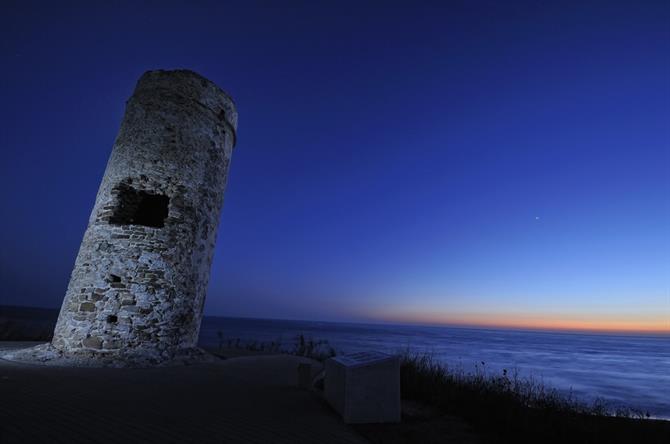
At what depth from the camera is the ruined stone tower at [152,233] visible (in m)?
6.92

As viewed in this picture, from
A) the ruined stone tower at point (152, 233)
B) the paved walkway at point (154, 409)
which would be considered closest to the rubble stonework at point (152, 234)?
the ruined stone tower at point (152, 233)

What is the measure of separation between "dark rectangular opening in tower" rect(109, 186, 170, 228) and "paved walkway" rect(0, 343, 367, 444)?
10.9 feet

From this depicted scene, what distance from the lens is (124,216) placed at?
25.7ft

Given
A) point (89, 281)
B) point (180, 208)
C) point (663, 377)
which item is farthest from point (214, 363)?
point (663, 377)

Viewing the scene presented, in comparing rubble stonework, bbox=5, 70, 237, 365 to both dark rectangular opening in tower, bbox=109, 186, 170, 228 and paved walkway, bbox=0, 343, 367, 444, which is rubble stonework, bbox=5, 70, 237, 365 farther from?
paved walkway, bbox=0, 343, 367, 444

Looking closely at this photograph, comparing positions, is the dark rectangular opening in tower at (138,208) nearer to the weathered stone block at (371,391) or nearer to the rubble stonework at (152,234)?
the rubble stonework at (152,234)

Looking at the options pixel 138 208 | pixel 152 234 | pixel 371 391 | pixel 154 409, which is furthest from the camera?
pixel 138 208

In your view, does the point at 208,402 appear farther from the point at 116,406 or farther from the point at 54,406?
the point at 54,406

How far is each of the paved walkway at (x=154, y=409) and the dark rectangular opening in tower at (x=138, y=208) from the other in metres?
3.33

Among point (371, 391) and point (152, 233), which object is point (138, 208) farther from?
point (371, 391)

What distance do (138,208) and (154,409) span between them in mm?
5550

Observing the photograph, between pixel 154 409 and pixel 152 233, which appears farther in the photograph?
pixel 152 233

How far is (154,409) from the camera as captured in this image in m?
4.07

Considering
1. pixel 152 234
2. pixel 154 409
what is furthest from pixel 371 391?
pixel 152 234
